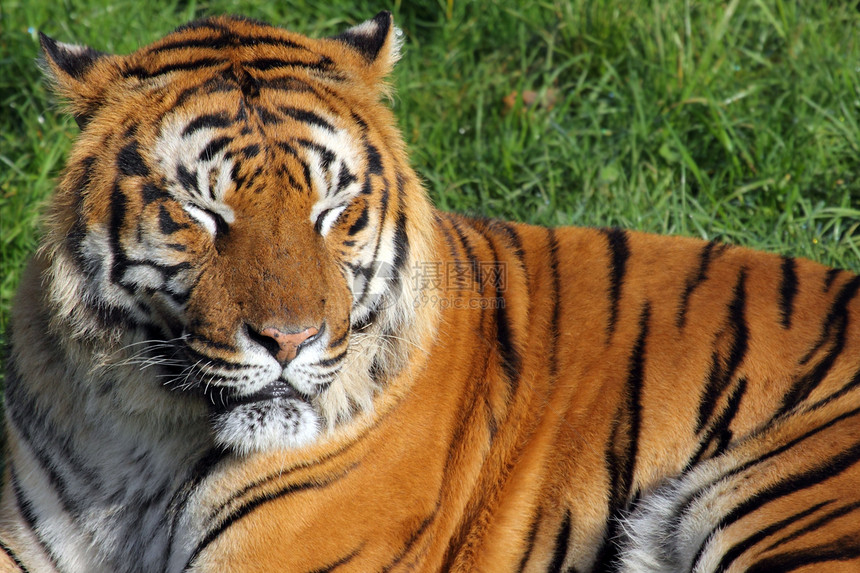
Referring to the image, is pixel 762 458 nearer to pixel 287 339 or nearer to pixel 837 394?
pixel 837 394

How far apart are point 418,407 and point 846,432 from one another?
3.14 ft

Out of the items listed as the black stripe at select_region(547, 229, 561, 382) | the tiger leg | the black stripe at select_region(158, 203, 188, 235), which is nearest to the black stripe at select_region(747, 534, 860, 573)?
the tiger leg

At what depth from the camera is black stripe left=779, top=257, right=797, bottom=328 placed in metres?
2.20

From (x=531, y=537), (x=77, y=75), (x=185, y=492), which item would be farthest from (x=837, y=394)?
(x=77, y=75)

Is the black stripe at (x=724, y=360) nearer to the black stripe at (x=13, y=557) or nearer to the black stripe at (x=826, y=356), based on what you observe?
the black stripe at (x=826, y=356)

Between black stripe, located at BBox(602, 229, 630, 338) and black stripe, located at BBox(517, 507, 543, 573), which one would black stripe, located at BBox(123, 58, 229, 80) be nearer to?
black stripe, located at BBox(602, 229, 630, 338)

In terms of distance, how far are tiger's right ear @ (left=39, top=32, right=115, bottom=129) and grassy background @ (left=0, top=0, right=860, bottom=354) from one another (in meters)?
1.45

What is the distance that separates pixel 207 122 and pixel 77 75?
0.33 m

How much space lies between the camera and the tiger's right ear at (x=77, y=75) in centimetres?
196

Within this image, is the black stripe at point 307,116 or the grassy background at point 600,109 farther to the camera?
the grassy background at point 600,109

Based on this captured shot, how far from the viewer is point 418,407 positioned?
7.14 ft

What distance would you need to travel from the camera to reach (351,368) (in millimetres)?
2131

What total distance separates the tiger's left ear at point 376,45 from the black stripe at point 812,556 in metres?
1.41

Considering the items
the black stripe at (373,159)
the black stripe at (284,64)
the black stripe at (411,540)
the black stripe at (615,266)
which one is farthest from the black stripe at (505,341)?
the black stripe at (284,64)
